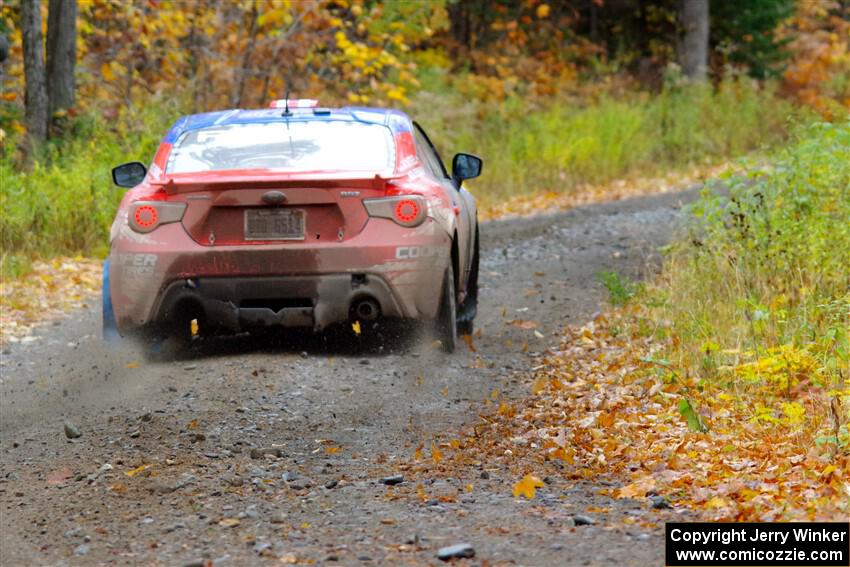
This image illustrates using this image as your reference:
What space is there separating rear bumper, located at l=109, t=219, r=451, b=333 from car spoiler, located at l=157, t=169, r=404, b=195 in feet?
0.78

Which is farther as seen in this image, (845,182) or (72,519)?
(845,182)

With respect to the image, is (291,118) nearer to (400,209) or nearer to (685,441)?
(400,209)

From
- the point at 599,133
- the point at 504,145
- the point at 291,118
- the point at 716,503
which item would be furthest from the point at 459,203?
the point at 599,133

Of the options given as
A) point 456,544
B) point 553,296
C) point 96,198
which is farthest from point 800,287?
point 96,198

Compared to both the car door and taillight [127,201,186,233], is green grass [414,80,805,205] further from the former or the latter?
taillight [127,201,186,233]

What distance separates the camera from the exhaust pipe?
8.51m

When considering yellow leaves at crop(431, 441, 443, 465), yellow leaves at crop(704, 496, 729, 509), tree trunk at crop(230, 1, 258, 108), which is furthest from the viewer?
tree trunk at crop(230, 1, 258, 108)

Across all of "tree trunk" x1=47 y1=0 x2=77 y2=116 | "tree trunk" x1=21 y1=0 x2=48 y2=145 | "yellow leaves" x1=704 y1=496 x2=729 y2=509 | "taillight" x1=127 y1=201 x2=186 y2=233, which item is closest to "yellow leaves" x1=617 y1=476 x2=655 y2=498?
"yellow leaves" x1=704 y1=496 x2=729 y2=509

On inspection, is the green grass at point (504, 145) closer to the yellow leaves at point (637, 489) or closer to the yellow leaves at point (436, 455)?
the yellow leaves at point (436, 455)

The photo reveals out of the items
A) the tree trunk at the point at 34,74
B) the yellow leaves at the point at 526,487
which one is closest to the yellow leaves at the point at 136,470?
the yellow leaves at the point at 526,487

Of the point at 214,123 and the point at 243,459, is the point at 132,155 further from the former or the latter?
the point at 243,459

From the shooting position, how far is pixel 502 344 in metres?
10.1

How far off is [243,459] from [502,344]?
12.6 ft

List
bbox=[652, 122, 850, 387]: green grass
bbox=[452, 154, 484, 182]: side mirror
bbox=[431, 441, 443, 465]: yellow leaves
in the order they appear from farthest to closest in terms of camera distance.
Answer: bbox=[452, 154, 484, 182]: side mirror < bbox=[652, 122, 850, 387]: green grass < bbox=[431, 441, 443, 465]: yellow leaves
